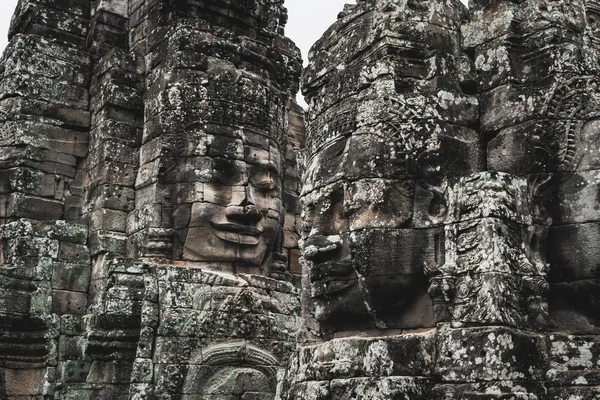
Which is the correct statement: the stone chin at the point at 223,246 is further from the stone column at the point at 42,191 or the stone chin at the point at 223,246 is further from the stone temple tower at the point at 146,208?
the stone column at the point at 42,191

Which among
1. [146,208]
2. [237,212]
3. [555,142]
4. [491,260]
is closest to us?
[491,260]

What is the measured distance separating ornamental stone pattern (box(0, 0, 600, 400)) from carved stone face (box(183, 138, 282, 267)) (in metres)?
0.03

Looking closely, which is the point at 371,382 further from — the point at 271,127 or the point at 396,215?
the point at 271,127

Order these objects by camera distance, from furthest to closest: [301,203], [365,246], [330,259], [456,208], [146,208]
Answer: [146,208], [301,203], [330,259], [365,246], [456,208]

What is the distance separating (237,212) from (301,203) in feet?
11.9

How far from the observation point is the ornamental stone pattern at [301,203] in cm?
548

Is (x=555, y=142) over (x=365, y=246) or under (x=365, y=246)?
over

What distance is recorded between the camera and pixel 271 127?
11.3 meters

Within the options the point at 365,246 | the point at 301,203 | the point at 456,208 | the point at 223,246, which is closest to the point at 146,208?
the point at 223,246

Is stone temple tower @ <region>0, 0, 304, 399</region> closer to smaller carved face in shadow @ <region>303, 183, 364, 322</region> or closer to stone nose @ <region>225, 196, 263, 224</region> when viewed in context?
stone nose @ <region>225, 196, 263, 224</region>

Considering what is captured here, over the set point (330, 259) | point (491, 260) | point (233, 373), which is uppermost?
point (330, 259)

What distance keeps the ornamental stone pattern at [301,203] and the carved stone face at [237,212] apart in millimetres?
32

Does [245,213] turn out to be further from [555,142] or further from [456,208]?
[555,142]

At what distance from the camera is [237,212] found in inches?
412
